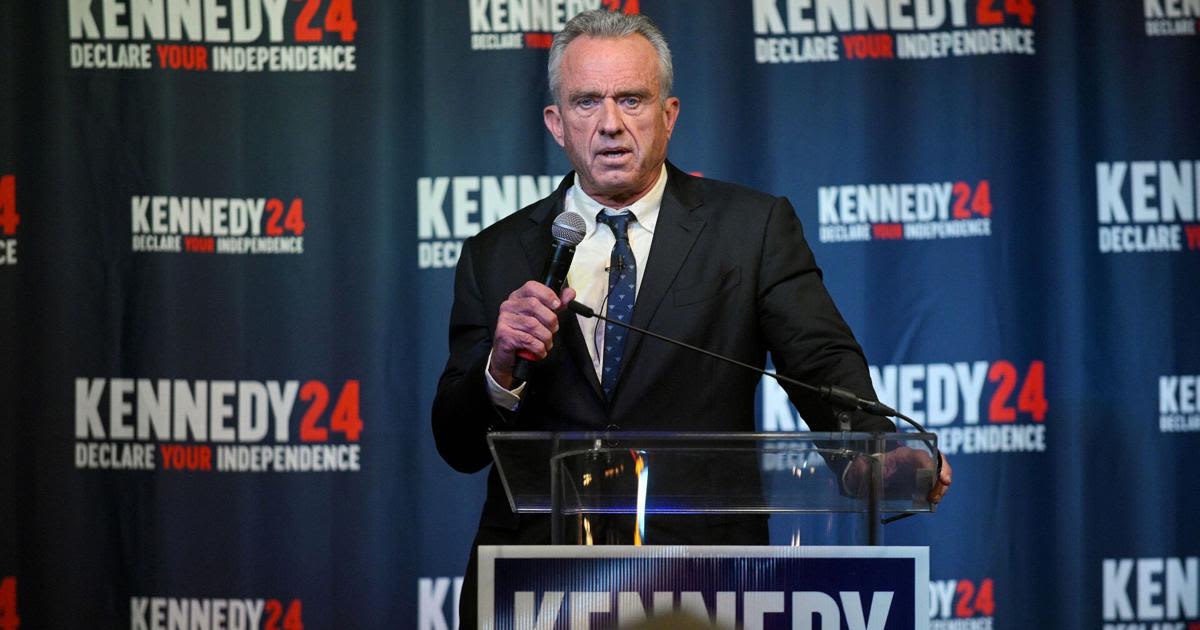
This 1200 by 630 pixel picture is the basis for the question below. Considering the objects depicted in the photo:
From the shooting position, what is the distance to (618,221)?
2.51 metres

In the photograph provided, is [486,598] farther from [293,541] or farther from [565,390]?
[293,541]

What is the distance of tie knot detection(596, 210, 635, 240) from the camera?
250 cm

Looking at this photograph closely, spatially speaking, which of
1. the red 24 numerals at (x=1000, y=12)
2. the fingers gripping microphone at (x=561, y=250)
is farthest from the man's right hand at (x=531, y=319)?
the red 24 numerals at (x=1000, y=12)

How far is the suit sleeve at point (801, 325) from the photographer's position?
232 cm

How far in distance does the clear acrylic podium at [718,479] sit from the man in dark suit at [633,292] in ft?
1.21

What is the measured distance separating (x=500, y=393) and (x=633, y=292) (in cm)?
36

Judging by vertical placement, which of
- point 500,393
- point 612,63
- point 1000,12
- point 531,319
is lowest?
point 500,393

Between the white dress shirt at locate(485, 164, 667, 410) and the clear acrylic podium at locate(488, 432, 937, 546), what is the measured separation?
1.77 ft

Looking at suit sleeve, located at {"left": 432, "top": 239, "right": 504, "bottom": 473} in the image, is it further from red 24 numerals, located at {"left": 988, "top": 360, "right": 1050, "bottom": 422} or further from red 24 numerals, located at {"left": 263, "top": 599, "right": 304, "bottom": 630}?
red 24 numerals, located at {"left": 988, "top": 360, "right": 1050, "bottom": 422}

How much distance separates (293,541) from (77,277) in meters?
1.06

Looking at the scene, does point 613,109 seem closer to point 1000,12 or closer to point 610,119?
point 610,119

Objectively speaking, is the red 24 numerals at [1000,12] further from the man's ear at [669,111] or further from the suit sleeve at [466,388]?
the suit sleeve at [466,388]

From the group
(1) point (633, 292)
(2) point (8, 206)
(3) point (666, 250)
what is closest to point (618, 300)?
(1) point (633, 292)

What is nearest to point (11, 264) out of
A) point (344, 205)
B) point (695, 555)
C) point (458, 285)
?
point (344, 205)
